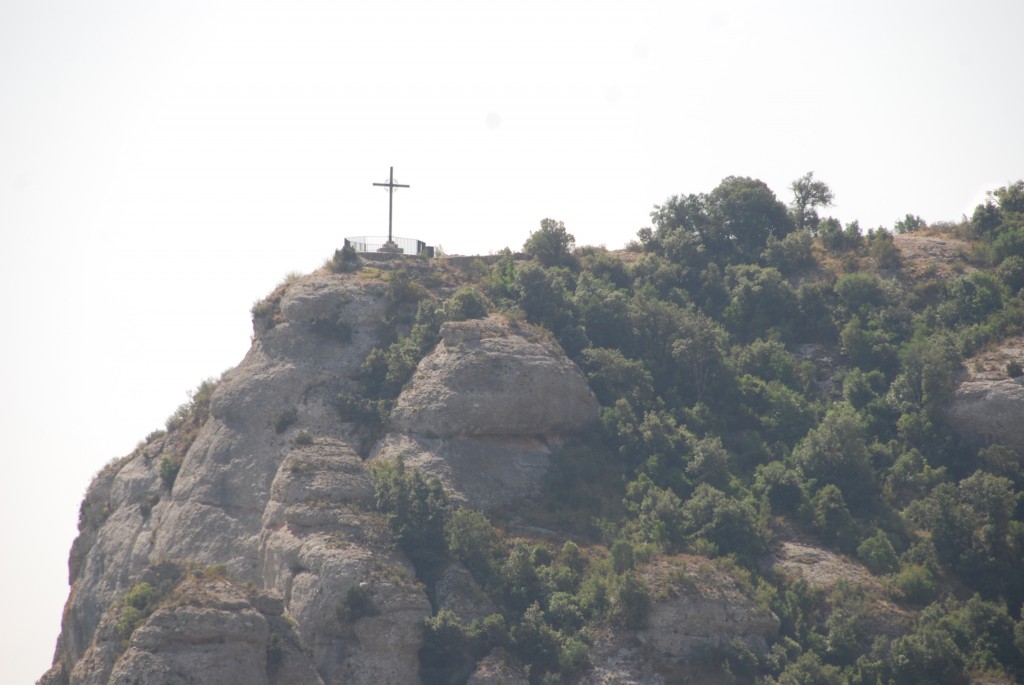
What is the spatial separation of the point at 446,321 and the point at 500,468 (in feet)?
24.8

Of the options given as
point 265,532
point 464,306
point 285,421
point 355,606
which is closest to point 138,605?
point 355,606

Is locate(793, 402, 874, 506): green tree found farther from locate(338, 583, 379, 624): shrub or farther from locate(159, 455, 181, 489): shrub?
locate(159, 455, 181, 489): shrub

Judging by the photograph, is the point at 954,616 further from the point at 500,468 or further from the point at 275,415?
the point at 275,415

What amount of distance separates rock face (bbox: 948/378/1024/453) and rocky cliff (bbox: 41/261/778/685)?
44.3ft

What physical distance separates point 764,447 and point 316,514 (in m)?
18.9

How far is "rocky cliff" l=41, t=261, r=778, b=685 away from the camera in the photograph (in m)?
43.1

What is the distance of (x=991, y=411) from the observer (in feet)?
185

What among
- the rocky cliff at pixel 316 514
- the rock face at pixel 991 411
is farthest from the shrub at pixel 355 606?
the rock face at pixel 991 411

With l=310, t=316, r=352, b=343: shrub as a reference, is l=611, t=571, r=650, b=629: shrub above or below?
below

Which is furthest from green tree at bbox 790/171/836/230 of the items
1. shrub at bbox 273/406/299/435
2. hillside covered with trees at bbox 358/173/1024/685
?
shrub at bbox 273/406/299/435

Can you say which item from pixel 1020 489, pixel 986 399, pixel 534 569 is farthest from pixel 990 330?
pixel 534 569

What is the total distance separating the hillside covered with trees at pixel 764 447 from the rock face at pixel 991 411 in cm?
57

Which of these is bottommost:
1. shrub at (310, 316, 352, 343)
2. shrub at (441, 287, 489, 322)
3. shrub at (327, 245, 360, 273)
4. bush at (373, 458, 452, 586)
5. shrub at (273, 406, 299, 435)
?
bush at (373, 458, 452, 586)

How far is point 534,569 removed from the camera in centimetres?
5003
